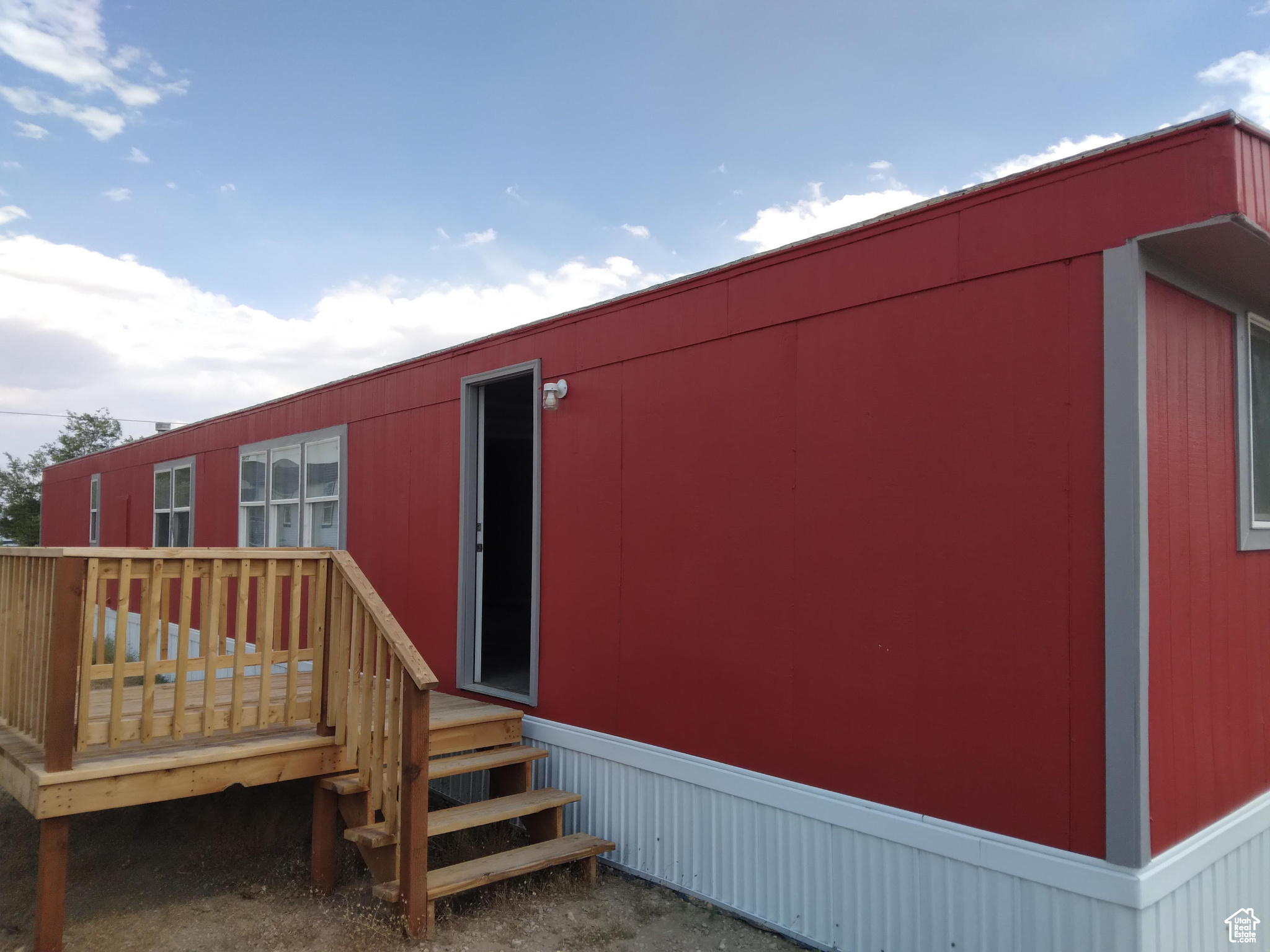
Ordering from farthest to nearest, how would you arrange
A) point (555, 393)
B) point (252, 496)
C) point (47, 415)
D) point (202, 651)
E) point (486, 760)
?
point (47, 415)
point (252, 496)
point (555, 393)
point (486, 760)
point (202, 651)

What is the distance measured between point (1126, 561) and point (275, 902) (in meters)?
3.53

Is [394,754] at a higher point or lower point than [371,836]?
higher

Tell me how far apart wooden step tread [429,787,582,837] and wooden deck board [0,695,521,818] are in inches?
17.0

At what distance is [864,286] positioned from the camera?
300 centimetres

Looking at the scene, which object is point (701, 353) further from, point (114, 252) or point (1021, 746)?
point (114, 252)

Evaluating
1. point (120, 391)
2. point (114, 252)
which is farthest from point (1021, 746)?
point (120, 391)

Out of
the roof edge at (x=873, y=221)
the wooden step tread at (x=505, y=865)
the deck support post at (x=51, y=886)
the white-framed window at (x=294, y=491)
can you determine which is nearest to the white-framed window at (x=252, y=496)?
the white-framed window at (x=294, y=491)

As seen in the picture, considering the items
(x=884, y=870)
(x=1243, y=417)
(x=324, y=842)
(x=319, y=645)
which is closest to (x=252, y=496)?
(x=319, y=645)

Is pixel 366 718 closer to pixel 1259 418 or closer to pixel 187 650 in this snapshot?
pixel 187 650

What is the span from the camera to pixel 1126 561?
229 centimetres

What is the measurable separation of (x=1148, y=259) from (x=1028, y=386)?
19.3 inches

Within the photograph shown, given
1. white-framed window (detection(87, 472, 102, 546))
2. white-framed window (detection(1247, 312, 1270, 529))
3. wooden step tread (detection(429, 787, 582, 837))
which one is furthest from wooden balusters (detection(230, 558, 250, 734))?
white-framed window (detection(87, 472, 102, 546))

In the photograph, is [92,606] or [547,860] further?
[547,860]

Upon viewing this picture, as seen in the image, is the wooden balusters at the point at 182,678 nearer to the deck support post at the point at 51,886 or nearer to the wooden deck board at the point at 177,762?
the wooden deck board at the point at 177,762
